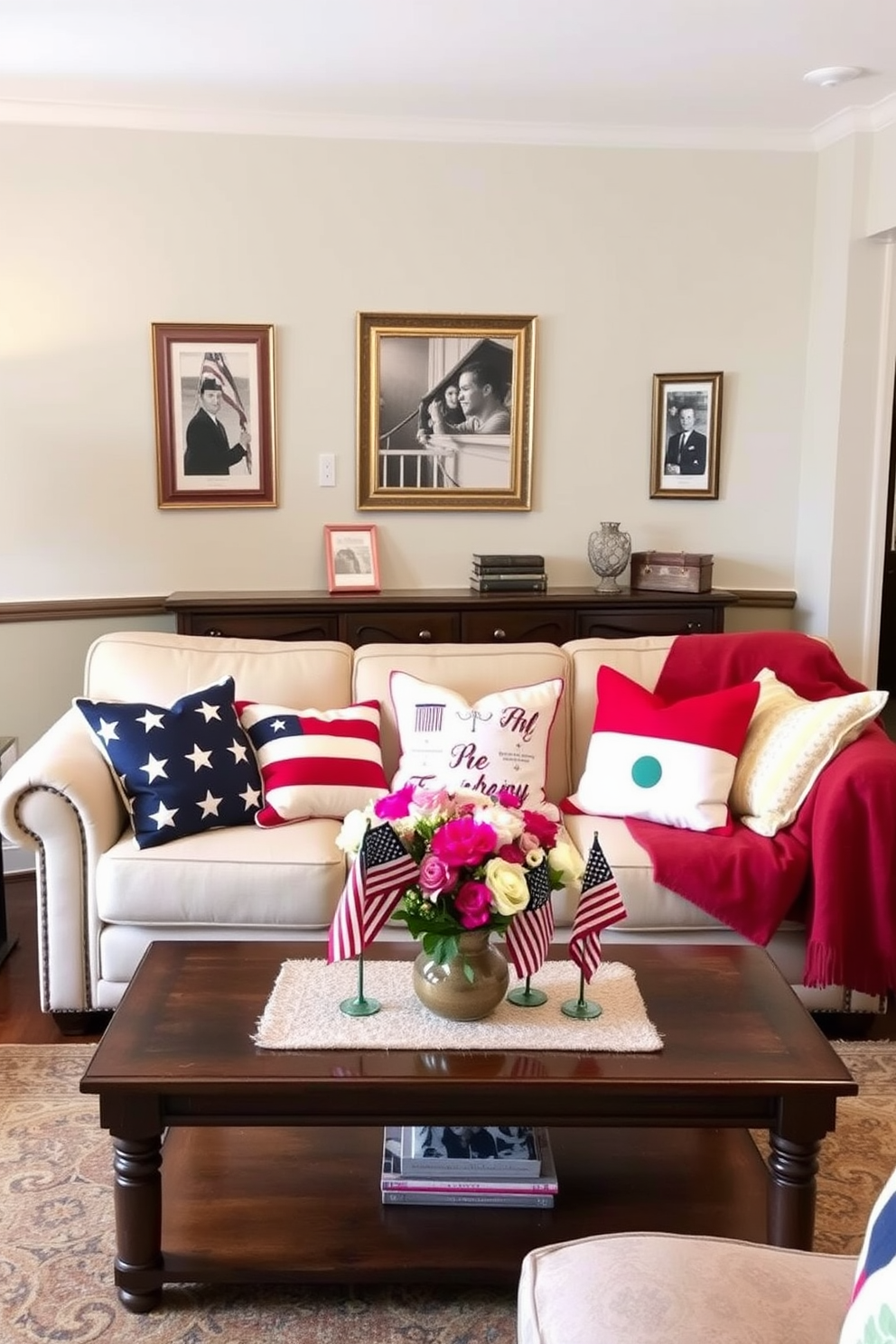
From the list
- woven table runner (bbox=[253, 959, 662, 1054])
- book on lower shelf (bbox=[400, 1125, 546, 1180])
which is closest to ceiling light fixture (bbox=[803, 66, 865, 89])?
woven table runner (bbox=[253, 959, 662, 1054])

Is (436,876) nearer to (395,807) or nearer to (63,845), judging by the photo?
(395,807)

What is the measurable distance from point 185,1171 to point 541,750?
143 centimetres

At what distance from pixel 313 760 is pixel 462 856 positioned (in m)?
1.26

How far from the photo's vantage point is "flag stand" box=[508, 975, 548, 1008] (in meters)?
2.12

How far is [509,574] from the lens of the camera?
423 centimetres

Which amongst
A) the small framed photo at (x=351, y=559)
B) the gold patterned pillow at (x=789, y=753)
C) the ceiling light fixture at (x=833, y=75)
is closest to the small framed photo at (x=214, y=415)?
the small framed photo at (x=351, y=559)

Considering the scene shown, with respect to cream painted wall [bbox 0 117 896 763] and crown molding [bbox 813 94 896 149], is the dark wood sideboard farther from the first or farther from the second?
crown molding [bbox 813 94 896 149]

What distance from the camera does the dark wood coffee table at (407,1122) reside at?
6.18 ft

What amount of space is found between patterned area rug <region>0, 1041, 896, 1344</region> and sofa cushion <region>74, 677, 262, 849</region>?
65 centimetres

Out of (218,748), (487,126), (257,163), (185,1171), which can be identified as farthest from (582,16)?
(185,1171)

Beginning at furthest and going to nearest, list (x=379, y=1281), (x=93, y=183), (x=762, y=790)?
(x=93, y=183) → (x=762, y=790) → (x=379, y=1281)

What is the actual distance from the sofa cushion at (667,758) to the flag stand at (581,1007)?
3.24 ft

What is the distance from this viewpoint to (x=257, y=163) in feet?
13.3

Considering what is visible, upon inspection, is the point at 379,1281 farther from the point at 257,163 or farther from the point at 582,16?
the point at 257,163
